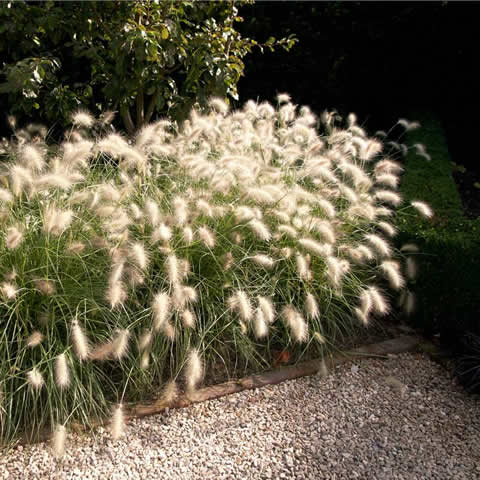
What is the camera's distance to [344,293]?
11.1 feet

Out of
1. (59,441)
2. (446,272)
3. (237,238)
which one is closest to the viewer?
(59,441)

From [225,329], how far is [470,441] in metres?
1.40

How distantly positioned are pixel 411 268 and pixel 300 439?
140 centimetres

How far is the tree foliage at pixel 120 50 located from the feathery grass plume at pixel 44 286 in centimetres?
206

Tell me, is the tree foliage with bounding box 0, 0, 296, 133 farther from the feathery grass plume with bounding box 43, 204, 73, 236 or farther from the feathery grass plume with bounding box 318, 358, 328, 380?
the feathery grass plume with bounding box 318, 358, 328, 380

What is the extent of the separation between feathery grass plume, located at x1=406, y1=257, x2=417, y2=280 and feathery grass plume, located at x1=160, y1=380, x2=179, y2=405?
167cm

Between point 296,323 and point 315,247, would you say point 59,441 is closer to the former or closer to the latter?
point 296,323

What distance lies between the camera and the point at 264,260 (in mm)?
2828

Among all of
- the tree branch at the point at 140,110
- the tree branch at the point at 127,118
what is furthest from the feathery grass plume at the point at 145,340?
the tree branch at the point at 140,110

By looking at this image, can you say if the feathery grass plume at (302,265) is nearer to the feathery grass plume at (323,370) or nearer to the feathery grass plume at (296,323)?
the feathery grass plume at (296,323)

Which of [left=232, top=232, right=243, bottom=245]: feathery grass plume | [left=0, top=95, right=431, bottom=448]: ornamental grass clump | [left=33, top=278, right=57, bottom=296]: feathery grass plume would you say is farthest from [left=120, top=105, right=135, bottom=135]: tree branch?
[left=33, top=278, right=57, bottom=296]: feathery grass plume

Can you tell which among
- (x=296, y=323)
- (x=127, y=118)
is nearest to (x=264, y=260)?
(x=296, y=323)

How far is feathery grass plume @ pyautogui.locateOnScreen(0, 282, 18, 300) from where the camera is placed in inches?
92.7

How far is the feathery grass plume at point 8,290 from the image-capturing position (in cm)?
235
